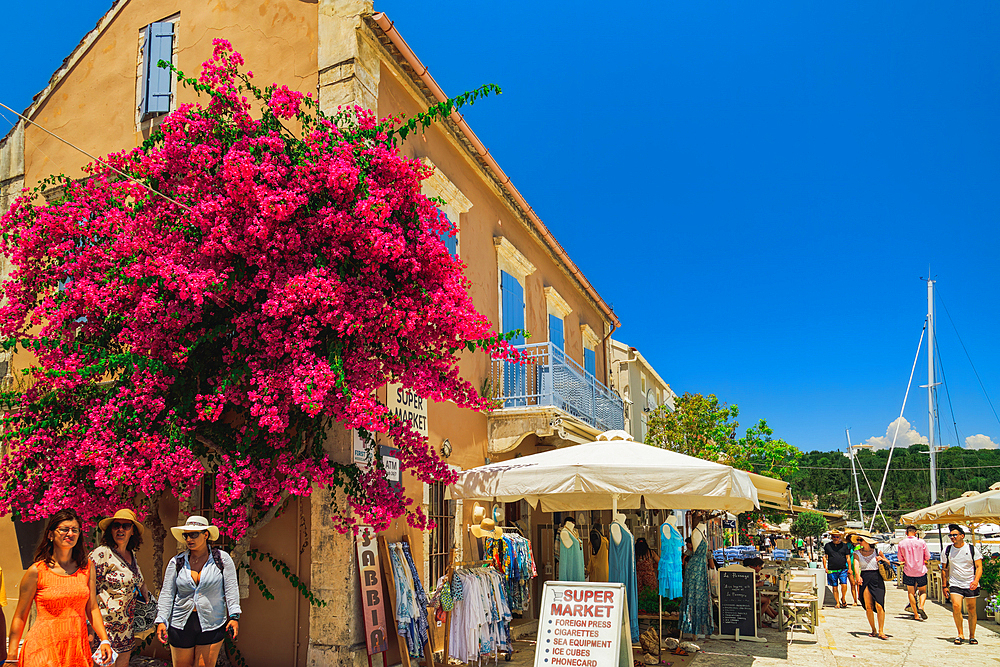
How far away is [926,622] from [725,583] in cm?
487

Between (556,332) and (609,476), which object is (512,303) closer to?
(556,332)

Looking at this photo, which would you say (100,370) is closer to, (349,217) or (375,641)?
(349,217)

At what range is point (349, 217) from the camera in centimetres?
711

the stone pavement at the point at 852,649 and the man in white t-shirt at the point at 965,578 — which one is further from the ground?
the man in white t-shirt at the point at 965,578

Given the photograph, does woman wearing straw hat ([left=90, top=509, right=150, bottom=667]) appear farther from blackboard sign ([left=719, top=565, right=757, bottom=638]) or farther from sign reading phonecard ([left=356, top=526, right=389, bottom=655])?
blackboard sign ([left=719, top=565, right=757, bottom=638])

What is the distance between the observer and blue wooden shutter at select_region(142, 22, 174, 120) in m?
10.1

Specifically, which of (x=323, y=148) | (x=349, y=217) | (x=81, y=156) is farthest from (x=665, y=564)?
(x=81, y=156)

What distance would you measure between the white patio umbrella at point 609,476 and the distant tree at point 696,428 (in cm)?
1382

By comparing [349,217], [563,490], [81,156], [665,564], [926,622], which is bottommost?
[926,622]

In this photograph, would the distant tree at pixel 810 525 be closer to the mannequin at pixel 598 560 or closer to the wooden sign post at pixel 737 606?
the wooden sign post at pixel 737 606

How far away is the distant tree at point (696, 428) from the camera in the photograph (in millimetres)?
22281

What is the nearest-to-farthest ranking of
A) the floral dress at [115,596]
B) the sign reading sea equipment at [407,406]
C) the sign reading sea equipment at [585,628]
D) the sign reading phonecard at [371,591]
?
the floral dress at [115,596]
the sign reading sea equipment at [585,628]
the sign reading phonecard at [371,591]
the sign reading sea equipment at [407,406]

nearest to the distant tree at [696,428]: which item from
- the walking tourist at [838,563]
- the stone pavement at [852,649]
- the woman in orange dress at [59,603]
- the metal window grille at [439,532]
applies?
the walking tourist at [838,563]

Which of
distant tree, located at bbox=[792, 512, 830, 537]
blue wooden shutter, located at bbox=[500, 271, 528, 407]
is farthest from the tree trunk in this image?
distant tree, located at bbox=[792, 512, 830, 537]
